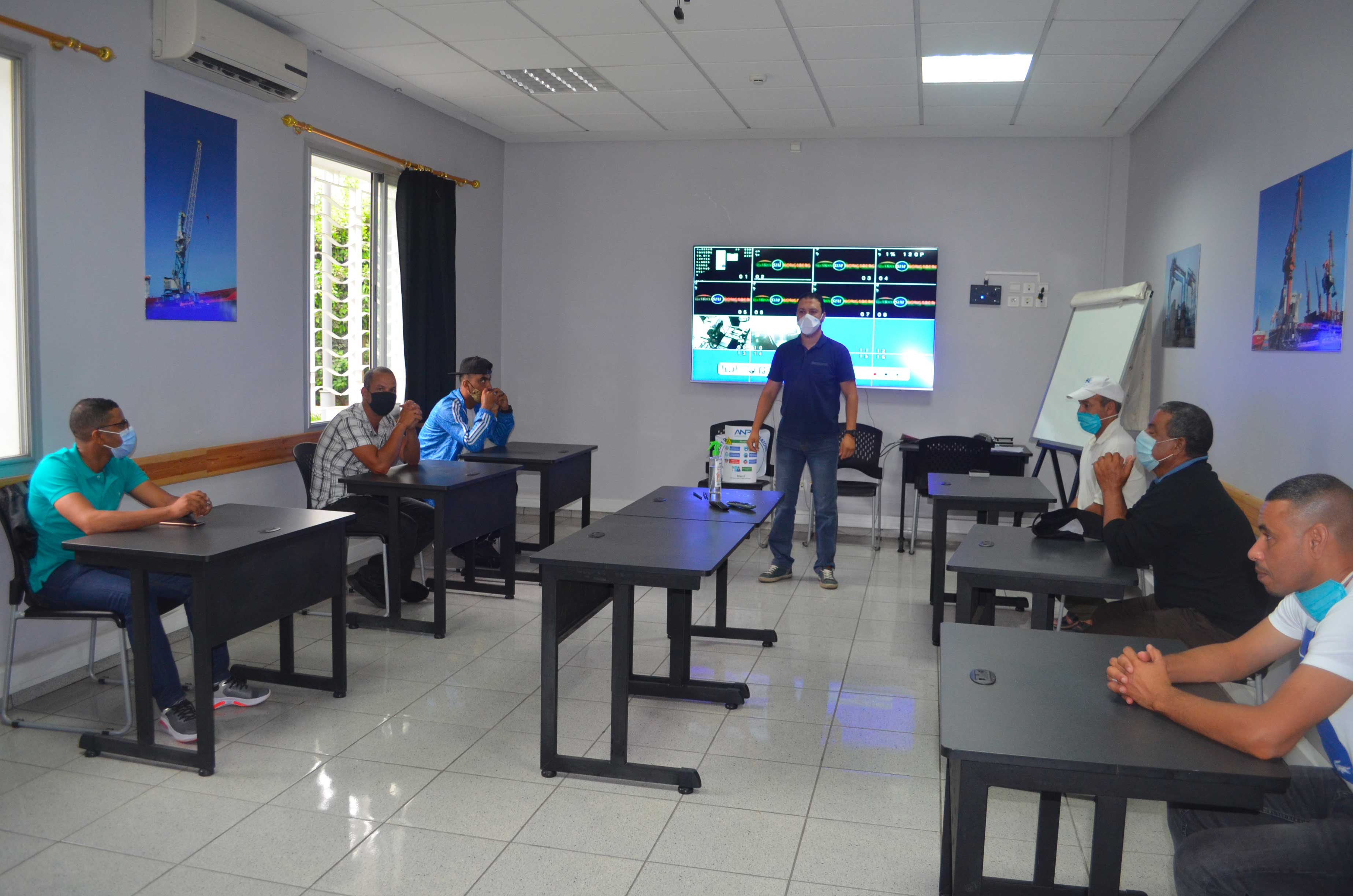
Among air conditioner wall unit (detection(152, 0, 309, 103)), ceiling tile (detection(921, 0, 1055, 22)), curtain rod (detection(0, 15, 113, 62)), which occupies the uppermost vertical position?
ceiling tile (detection(921, 0, 1055, 22))

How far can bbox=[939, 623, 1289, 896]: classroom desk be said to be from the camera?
1.60m

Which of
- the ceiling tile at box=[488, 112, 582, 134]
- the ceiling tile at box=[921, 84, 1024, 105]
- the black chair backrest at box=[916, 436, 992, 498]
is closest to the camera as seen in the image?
the ceiling tile at box=[921, 84, 1024, 105]

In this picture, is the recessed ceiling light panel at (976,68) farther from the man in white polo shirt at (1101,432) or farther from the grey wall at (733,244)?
the man in white polo shirt at (1101,432)

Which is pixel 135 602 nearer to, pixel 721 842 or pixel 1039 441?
pixel 721 842

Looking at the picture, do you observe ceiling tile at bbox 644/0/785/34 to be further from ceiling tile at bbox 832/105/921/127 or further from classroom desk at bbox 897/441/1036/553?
classroom desk at bbox 897/441/1036/553

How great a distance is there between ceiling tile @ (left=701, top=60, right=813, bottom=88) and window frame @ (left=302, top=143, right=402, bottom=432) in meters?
2.17

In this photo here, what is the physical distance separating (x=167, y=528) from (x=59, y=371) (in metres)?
1.12

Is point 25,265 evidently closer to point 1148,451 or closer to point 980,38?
point 1148,451

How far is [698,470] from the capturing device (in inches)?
306

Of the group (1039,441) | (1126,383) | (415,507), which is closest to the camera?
(415,507)

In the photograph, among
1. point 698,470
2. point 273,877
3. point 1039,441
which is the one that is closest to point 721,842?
point 273,877

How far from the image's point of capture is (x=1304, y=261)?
3.63m

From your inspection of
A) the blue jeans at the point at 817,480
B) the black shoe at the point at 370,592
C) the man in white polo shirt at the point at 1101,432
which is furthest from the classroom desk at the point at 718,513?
the black shoe at the point at 370,592

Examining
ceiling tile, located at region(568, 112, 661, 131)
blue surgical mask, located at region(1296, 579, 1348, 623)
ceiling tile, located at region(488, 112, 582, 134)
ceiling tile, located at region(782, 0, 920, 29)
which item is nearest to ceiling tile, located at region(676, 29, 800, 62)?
ceiling tile, located at region(782, 0, 920, 29)
